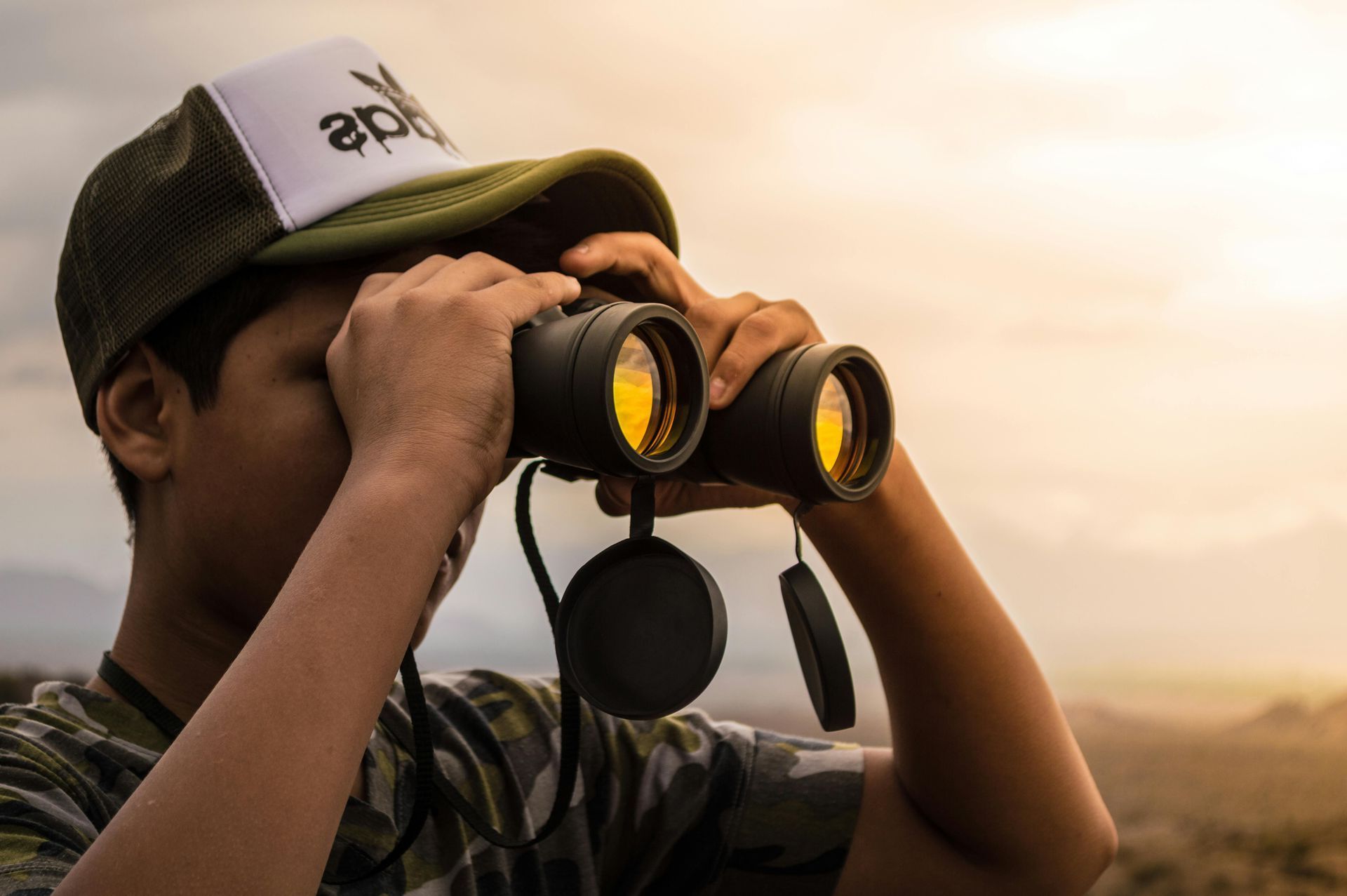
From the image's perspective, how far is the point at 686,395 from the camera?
75 centimetres

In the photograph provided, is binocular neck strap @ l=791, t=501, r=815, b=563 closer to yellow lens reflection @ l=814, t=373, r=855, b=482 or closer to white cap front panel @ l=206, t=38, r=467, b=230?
yellow lens reflection @ l=814, t=373, r=855, b=482

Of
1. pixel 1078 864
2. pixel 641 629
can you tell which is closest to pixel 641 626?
pixel 641 629

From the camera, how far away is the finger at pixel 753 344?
0.81 meters

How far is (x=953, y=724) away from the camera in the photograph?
3.40 ft

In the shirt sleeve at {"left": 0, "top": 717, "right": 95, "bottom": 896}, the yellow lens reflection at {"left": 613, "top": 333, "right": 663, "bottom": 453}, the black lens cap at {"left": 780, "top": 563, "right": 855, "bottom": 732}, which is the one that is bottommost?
the shirt sleeve at {"left": 0, "top": 717, "right": 95, "bottom": 896}

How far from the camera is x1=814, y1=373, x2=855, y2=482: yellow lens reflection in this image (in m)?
0.80

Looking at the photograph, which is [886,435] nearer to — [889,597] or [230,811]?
[889,597]

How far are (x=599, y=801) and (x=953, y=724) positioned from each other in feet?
1.10

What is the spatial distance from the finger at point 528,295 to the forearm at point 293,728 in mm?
135

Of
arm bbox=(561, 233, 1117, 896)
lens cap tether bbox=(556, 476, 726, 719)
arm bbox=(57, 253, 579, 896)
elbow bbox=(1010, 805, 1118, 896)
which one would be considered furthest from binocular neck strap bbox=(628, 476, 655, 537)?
elbow bbox=(1010, 805, 1118, 896)

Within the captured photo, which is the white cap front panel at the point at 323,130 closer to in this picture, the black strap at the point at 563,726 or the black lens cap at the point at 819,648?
the black strap at the point at 563,726

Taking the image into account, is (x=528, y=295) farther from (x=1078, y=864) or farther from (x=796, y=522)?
(x=1078, y=864)

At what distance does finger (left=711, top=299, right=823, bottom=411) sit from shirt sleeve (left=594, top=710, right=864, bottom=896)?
454 millimetres

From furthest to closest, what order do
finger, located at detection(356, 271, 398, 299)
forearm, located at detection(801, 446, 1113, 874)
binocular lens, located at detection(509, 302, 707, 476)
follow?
forearm, located at detection(801, 446, 1113, 874)
finger, located at detection(356, 271, 398, 299)
binocular lens, located at detection(509, 302, 707, 476)
